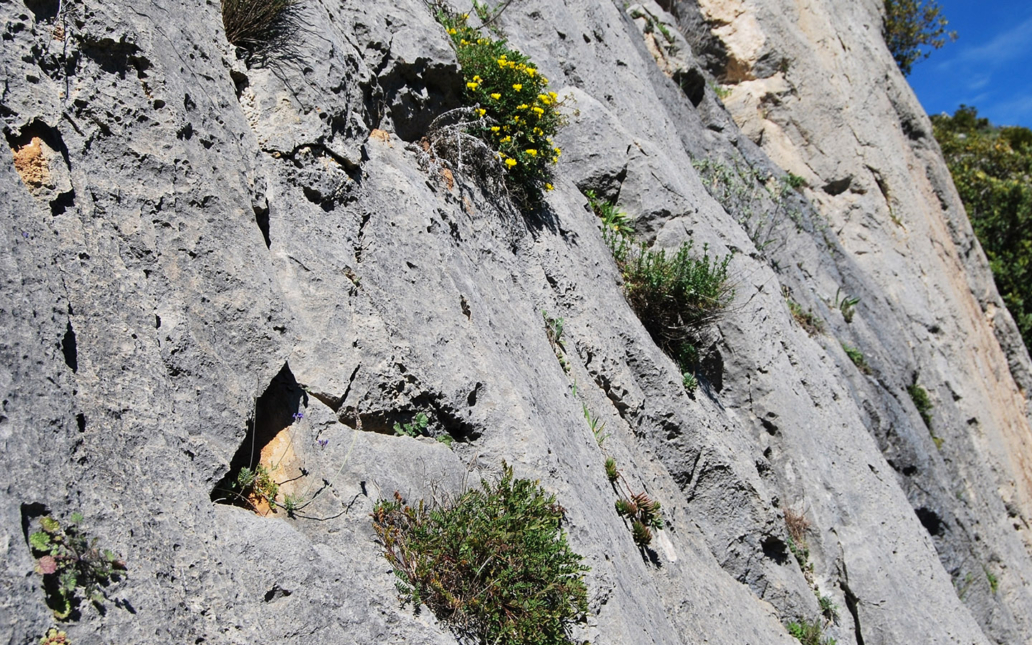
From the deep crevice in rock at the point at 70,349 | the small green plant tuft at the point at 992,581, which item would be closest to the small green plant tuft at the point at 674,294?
the deep crevice in rock at the point at 70,349

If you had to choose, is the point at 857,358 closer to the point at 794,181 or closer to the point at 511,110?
the point at 794,181

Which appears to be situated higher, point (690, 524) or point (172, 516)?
point (690, 524)

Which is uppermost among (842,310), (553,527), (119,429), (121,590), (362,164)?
(842,310)

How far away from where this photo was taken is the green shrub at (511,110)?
18.6 feet

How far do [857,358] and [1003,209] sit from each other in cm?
1232

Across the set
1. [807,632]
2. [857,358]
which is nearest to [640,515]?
[807,632]

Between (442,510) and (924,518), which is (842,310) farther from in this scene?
(442,510)

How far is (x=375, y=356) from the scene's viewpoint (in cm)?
371

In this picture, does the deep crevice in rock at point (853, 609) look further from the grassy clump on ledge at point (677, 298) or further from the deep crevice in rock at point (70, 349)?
the deep crevice in rock at point (70, 349)

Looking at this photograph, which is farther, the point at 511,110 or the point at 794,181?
the point at 794,181

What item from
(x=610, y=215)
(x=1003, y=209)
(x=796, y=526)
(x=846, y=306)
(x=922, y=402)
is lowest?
(x=796, y=526)

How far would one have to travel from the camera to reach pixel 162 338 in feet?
9.19

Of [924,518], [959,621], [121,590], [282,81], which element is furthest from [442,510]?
[924,518]

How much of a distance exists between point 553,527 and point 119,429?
185 centimetres
